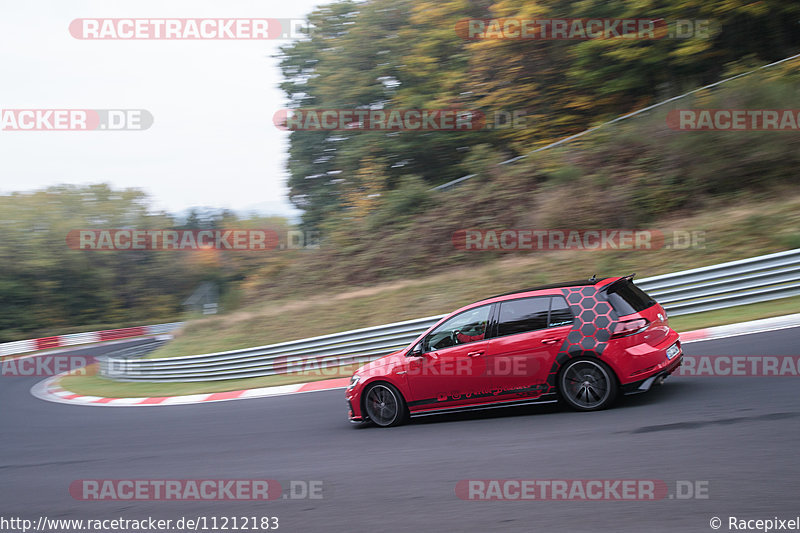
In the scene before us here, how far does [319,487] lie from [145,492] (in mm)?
1857

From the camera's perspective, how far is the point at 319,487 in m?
5.79

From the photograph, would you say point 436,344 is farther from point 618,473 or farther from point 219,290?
point 219,290

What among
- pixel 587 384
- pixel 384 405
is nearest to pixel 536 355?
pixel 587 384

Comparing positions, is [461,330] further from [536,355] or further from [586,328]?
[586,328]

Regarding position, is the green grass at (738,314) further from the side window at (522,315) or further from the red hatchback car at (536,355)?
the side window at (522,315)

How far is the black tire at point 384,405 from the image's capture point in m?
7.62

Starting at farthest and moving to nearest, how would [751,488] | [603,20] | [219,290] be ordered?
1. [219,290]
2. [603,20]
3. [751,488]

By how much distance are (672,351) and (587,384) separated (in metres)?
1.00

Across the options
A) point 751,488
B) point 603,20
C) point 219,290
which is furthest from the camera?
point 219,290

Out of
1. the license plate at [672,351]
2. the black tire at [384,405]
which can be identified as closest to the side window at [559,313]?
the license plate at [672,351]

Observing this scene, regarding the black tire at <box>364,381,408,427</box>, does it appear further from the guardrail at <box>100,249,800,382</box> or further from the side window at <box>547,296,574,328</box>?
the guardrail at <box>100,249,800,382</box>

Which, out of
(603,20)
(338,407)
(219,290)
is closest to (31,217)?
(219,290)

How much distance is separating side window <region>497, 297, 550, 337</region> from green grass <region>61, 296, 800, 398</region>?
459cm

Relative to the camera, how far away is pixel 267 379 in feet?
46.7
